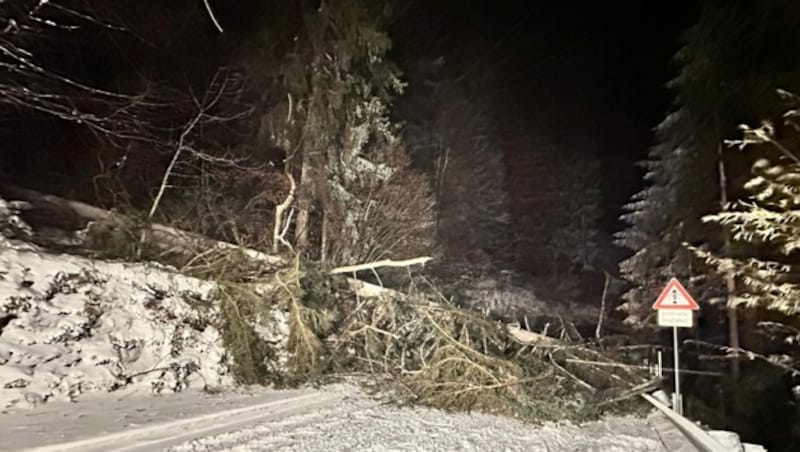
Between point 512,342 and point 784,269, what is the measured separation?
6.17 m

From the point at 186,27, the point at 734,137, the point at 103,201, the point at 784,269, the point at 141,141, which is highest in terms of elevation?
the point at 186,27

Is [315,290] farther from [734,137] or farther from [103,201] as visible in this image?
[734,137]

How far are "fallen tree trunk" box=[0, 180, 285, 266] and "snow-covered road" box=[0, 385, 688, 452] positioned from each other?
2.81m

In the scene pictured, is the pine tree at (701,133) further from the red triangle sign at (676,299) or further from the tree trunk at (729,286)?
the red triangle sign at (676,299)

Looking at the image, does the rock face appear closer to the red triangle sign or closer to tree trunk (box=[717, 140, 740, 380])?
the red triangle sign

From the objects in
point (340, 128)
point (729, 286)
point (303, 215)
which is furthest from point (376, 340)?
point (729, 286)

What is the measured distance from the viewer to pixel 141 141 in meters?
11.9

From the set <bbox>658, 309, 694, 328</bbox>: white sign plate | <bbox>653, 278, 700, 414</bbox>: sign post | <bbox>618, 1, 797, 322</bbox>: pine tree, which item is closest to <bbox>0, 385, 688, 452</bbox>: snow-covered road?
<bbox>653, 278, 700, 414</bbox>: sign post

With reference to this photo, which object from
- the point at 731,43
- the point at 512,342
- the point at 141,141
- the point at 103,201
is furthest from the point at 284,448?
the point at 731,43

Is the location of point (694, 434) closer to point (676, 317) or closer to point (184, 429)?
point (676, 317)

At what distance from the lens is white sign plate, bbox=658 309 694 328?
846cm

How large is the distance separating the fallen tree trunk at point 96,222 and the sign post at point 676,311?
6.51 m

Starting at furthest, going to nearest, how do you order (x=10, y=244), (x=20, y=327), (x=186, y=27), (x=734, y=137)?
1. (x=734, y=137)
2. (x=186, y=27)
3. (x=10, y=244)
4. (x=20, y=327)

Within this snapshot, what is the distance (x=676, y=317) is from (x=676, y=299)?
0.91ft
